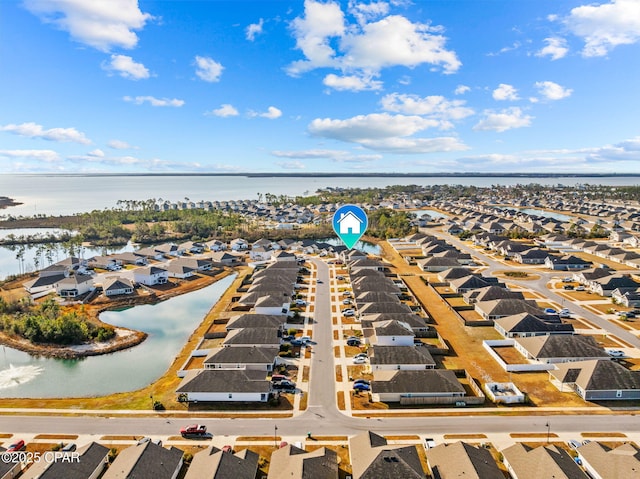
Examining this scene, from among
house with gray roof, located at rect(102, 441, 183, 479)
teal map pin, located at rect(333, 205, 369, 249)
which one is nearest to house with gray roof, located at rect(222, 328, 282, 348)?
teal map pin, located at rect(333, 205, 369, 249)

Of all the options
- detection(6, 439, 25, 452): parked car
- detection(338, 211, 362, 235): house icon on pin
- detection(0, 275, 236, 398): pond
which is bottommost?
detection(0, 275, 236, 398): pond

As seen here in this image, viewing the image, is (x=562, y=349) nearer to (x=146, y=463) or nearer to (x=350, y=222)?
(x=350, y=222)

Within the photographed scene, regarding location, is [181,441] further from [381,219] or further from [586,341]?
[381,219]

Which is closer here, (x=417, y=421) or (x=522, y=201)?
(x=417, y=421)

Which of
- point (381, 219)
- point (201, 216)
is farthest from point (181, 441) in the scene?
point (201, 216)

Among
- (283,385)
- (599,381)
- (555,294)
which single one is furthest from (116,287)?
(555,294)

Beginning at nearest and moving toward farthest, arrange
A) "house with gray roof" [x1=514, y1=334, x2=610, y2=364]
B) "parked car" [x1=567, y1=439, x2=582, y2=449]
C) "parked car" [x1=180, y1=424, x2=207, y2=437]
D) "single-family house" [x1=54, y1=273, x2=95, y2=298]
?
"parked car" [x1=567, y1=439, x2=582, y2=449] → "parked car" [x1=180, y1=424, x2=207, y2=437] → "house with gray roof" [x1=514, y1=334, x2=610, y2=364] → "single-family house" [x1=54, y1=273, x2=95, y2=298]

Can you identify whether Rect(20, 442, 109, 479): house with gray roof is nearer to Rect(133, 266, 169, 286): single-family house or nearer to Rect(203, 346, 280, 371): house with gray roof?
Rect(203, 346, 280, 371): house with gray roof
